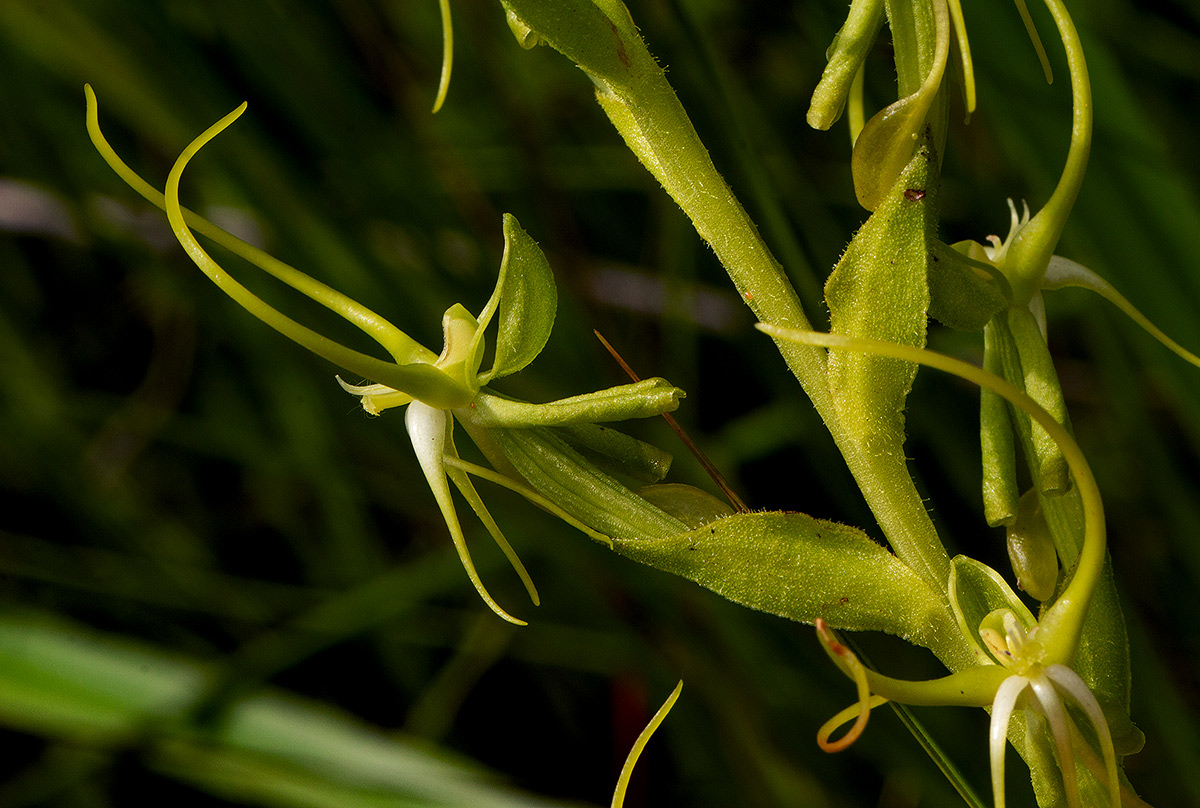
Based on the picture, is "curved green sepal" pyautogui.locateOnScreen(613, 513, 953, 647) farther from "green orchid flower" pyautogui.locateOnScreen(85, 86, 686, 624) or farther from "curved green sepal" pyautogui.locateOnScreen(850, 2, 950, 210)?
"curved green sepal" pyautogui.locateOnScreen(850, 2, 950, 210)

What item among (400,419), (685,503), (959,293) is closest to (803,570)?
(685,503)

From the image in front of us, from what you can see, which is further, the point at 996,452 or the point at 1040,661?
the point at 996,452

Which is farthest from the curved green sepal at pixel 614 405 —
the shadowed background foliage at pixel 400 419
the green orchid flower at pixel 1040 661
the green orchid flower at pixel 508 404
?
the shadowed background foliage at pixel 400 419

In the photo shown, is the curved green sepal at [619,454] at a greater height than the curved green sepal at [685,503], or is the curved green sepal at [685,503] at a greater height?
the curved green sepal at [619,454]

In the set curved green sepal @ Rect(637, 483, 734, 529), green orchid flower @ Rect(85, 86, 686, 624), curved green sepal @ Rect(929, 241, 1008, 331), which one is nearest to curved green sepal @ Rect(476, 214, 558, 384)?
green orchid flower @ Rect(85, 86, 686, 624)

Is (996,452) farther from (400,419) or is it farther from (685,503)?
(400,419)

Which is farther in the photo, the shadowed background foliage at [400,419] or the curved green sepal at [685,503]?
the shadowed background foliage at [400,419]

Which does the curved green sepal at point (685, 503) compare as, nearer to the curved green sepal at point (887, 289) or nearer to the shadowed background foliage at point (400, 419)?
the curved green sepal at point (887, 289)

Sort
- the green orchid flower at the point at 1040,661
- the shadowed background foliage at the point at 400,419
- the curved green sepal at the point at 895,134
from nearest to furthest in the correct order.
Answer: the green orchid flower at the point at 1040,661 → the curved green sepal at the point at 895,134 → the shadowed background foliage at the point at 400,419
